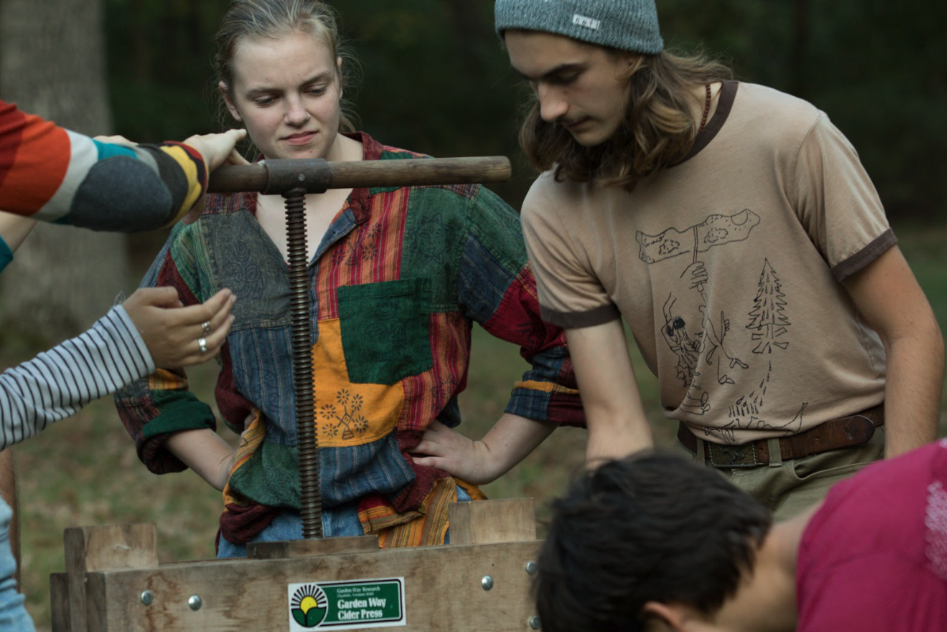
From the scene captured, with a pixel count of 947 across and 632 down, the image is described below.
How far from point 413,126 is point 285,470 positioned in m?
21.5

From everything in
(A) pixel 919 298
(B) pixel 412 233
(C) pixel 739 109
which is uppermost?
(C) pixel 739 109

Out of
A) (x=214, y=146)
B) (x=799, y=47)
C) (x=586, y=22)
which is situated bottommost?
(x=214, y=146)

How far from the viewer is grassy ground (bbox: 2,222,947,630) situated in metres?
5.80

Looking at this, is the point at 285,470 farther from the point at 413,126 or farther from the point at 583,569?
the point at 413,126

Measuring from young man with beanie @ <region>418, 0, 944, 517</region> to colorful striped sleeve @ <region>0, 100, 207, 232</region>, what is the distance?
0.93 meters

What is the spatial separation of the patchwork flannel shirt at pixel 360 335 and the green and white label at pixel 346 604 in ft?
1.26

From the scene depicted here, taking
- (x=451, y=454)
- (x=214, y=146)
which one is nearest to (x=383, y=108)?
(x=451, y=454)

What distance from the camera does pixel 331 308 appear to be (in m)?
2.71

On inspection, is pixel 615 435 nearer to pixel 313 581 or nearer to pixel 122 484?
pixel 313 581

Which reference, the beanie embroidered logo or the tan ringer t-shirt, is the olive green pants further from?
the beanie embroidered logo

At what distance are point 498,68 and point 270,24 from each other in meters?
22.2

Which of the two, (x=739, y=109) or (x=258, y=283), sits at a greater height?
(x=739, y=109)

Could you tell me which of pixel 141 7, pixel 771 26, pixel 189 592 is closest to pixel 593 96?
pixel 189 592

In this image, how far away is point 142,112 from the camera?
1983 centimetres
